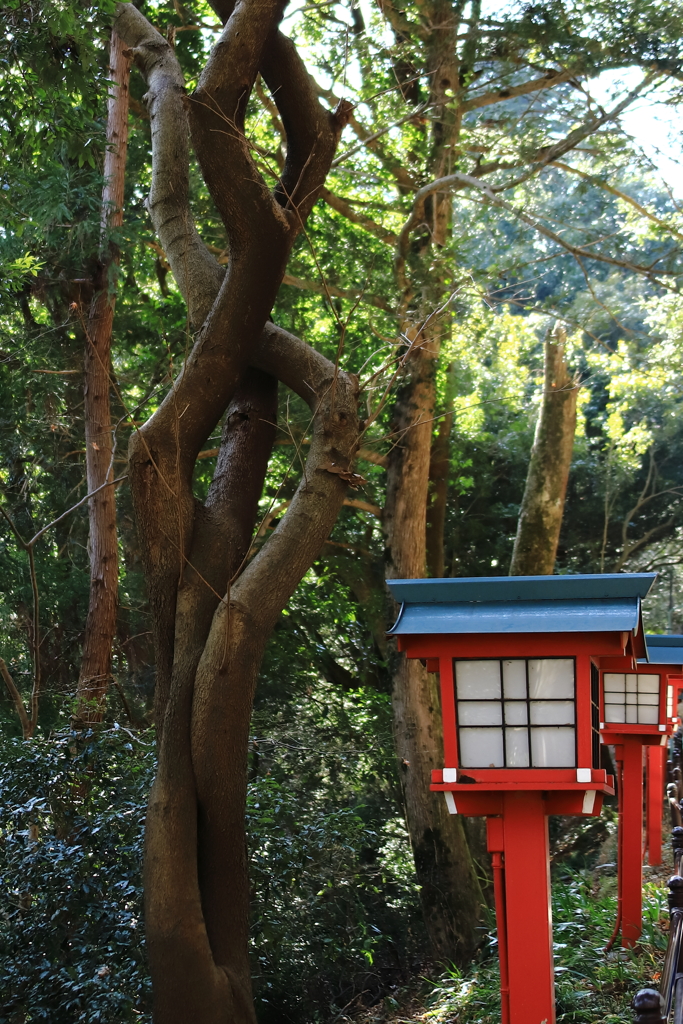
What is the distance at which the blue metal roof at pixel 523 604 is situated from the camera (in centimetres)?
308

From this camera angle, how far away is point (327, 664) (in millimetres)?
11219

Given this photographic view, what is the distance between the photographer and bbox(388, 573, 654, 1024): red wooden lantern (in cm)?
311

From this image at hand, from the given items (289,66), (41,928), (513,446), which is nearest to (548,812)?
(41,928)

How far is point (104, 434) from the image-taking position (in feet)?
26.1

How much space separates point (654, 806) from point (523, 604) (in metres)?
5.63

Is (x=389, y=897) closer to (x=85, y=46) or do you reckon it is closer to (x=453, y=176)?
(x=453, y=176)

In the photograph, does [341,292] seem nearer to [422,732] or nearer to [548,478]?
[548,478]

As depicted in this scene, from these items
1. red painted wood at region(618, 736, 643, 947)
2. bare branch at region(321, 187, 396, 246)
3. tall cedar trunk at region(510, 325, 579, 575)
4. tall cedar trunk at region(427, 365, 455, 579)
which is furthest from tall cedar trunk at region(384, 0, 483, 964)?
red painted wood at region(618, 736, 643, 947)

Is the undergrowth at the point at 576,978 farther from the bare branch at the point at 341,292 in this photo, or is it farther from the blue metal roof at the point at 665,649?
the bare branch at the point at 341,292

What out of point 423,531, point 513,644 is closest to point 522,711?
point 513,644

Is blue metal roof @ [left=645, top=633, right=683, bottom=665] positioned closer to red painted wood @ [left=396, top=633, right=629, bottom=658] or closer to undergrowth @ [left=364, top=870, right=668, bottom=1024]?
undergrowth @ [left=364, top=870, right=668, bottom=1024]

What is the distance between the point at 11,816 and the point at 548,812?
A: 3.41 metres

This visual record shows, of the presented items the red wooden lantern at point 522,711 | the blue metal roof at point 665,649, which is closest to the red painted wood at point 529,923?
the red wooden lantern at point 522,711

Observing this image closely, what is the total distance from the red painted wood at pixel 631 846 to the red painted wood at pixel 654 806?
2.26 metres
